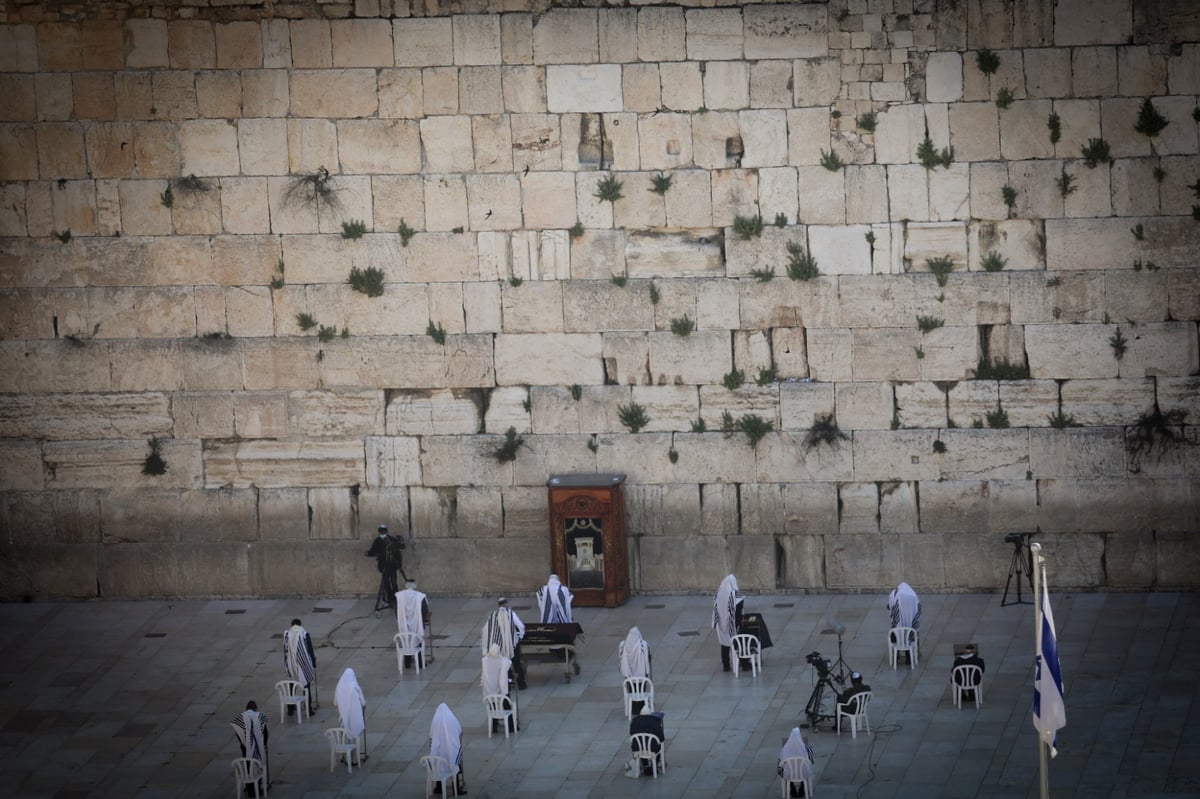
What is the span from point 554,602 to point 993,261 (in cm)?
724

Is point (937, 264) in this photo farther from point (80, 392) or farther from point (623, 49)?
point (80, 392)

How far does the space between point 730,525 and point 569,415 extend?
8.60 feet

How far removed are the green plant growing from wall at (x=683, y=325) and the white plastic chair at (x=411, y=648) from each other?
5.47 metres

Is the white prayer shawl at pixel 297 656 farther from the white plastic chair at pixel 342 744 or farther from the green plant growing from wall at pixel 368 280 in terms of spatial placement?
the green plant growing from wall at pixel 368 280

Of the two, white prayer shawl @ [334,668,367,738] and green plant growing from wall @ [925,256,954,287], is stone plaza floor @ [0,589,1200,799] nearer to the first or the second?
white prayer shawl @ [334,668,367,738]

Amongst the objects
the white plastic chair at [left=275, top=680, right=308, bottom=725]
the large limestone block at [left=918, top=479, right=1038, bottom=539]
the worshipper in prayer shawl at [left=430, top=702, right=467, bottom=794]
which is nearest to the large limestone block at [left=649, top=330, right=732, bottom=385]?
the large limestone block at [left=918, top=479, right=1038, bottom=539]

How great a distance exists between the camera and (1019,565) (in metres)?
28.6

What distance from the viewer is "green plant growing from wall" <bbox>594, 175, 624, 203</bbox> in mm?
28969

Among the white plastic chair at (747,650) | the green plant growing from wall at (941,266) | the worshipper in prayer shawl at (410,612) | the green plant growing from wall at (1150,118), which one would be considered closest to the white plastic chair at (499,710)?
the worshipper in prayer shawl at (410,612)

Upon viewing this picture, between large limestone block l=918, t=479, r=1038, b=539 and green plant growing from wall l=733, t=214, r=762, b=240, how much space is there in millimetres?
3991

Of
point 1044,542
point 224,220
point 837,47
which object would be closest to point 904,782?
point 1044,542

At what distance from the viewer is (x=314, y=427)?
2988 centimetres

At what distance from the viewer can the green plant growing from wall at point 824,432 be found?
95.3 ft

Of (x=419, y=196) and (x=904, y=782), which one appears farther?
(x=419, y=196)
